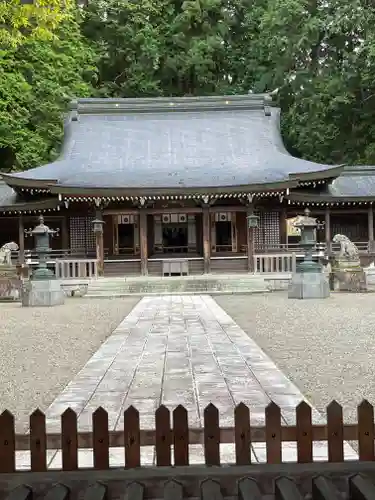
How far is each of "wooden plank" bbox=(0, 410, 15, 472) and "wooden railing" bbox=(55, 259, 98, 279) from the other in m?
17.7

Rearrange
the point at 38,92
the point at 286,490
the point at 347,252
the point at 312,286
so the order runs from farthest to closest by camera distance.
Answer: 1. the point at 38,92
2. the point at 347,252
3. the point at 312,286
4. the point at 286,490

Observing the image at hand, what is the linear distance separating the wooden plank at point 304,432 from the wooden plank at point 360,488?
0.77 ft

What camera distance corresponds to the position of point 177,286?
19078 mm

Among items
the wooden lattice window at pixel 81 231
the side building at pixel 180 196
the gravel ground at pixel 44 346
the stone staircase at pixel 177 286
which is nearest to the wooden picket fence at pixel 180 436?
the gravel ground at pixel 44 346

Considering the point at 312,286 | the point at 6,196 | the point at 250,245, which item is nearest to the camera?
the point at 312,286

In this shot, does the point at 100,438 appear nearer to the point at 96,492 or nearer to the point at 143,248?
the point at 96,492

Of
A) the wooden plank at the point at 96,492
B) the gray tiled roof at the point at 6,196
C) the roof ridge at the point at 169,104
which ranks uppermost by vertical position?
the roof ridge at the point at 169,104

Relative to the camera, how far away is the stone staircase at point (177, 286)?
18734 mm

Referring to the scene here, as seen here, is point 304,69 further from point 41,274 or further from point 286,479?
point 286,479

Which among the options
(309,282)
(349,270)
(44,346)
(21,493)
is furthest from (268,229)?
(21,493)

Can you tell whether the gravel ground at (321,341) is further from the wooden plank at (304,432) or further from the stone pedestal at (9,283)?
the stone pedestal at (9,283)

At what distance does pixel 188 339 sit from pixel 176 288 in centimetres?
1020

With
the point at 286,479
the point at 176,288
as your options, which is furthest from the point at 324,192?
the point at 286,479

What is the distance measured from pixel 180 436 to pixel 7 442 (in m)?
0.86
